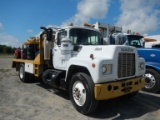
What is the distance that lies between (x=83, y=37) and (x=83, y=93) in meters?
2.19

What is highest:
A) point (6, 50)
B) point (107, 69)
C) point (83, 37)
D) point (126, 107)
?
point (6, 50)

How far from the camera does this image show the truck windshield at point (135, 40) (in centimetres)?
933

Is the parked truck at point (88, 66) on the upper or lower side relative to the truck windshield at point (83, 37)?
lower

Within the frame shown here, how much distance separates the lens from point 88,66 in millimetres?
4648

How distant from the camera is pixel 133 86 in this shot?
5180 millimetres

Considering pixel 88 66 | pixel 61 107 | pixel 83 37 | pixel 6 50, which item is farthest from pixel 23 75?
pixel 6 50

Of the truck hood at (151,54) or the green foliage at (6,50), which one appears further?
the green foliage at (6,50)

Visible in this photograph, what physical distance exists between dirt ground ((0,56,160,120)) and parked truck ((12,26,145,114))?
15.7 inches

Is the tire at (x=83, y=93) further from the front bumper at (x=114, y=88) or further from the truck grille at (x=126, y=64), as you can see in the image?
the truck grille at (x=126, y=64)

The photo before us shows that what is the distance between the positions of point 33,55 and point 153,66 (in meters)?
5.41

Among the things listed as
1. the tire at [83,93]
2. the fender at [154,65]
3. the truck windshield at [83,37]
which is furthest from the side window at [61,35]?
the fender at [154,65]

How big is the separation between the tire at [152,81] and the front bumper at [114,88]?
203 centimetres

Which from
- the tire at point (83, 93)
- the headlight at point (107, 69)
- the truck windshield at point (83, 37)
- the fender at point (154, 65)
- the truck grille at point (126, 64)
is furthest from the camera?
the fender at point (154, 65)

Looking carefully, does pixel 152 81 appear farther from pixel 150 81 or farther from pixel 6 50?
pixel 6 50
